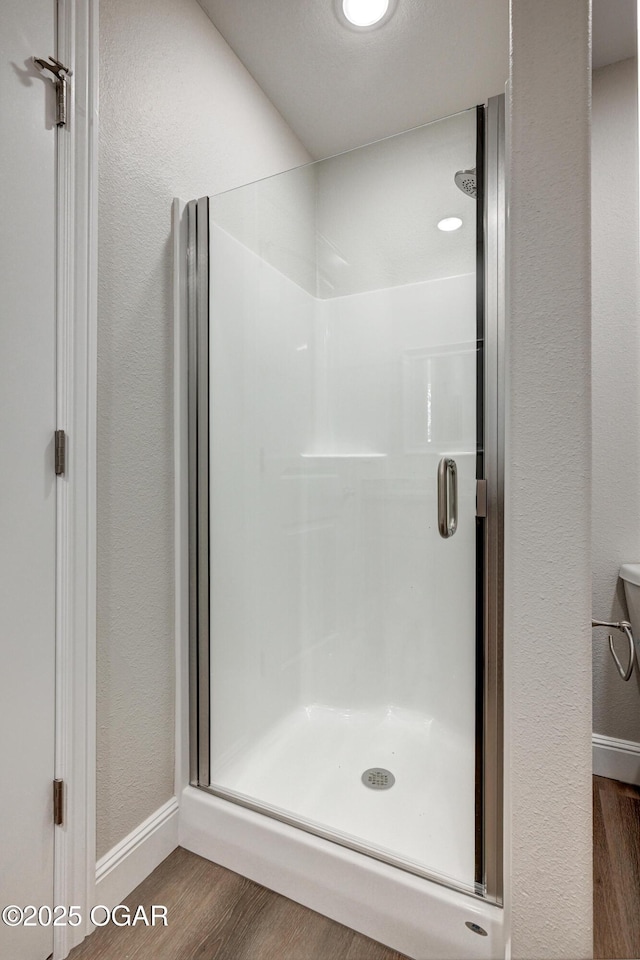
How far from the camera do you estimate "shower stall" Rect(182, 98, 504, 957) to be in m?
1.20

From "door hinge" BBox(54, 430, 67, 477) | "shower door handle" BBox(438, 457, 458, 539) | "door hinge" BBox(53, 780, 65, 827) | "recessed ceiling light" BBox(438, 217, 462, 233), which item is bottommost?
"door hinge" BBox(53, 780, 65, 827)

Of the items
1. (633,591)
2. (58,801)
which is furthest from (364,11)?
(58,801)

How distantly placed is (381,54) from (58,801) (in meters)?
2.36

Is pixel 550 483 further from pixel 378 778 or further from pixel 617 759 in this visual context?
pixel 617 759

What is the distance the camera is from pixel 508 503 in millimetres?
964

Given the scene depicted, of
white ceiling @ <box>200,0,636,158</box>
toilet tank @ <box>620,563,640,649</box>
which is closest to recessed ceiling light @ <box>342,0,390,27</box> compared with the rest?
white ceiling @ <box>200,0,636,158</box>

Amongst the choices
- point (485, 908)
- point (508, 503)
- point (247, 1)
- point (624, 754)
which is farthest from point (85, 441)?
point (624, 754)

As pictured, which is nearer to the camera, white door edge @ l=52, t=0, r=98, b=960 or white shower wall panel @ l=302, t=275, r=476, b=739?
white door edge @ l=52, t=0, r=98, b=960

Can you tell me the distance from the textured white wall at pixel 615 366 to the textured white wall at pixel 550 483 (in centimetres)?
102

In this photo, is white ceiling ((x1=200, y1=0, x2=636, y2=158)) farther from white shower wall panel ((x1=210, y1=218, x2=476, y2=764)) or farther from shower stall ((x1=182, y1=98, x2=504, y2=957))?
white shower wall panel ((x1=210, y1=218, x2=476, y2=764))

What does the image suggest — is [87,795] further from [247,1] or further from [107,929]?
[247,1]

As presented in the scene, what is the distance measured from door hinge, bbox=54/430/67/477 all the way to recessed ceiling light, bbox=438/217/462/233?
3.99ft

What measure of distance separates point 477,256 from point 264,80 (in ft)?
4.05

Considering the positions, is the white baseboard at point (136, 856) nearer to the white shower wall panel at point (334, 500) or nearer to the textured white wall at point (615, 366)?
the white shower wall panel at point (334, 500)
